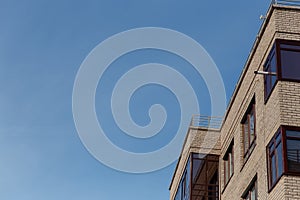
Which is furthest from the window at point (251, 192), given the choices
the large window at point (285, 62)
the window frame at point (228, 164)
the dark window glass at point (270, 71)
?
the large window at point (285, 62)

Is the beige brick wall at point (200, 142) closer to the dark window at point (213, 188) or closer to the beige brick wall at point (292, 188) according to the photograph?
the dark window at point (213, 188)

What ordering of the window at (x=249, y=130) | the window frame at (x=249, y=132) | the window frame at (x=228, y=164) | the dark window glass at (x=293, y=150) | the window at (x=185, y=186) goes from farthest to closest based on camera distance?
the window at (x=185, y=186)
the window frame at (x=228, y=164)
the window at (x=249, y=130)
the window frame at (x=249, y=132)
the dark window glass at (x=293, y=150)

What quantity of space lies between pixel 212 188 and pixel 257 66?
27.9ft

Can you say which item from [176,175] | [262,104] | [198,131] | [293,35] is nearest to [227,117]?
[198,131]

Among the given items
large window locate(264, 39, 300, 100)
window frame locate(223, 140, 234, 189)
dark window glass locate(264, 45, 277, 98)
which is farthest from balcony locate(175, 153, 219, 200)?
large window locate(264, 39, 300, 100)

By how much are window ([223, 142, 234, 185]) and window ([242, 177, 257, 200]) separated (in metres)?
2.38

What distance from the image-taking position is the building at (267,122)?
1487 cm

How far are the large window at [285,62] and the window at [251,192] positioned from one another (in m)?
3.01

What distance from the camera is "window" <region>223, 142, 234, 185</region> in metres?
21.0

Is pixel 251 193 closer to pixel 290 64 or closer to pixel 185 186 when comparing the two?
pixel 290 64

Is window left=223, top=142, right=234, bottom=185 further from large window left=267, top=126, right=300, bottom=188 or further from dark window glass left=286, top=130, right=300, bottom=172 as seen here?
dark window glass left=286, top=130, right=300, bottom=172

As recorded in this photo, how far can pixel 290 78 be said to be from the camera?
15.8 metres

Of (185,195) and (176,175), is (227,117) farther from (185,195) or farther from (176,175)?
(176,175)

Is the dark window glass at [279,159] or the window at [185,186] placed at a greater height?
the window at [185,186]
